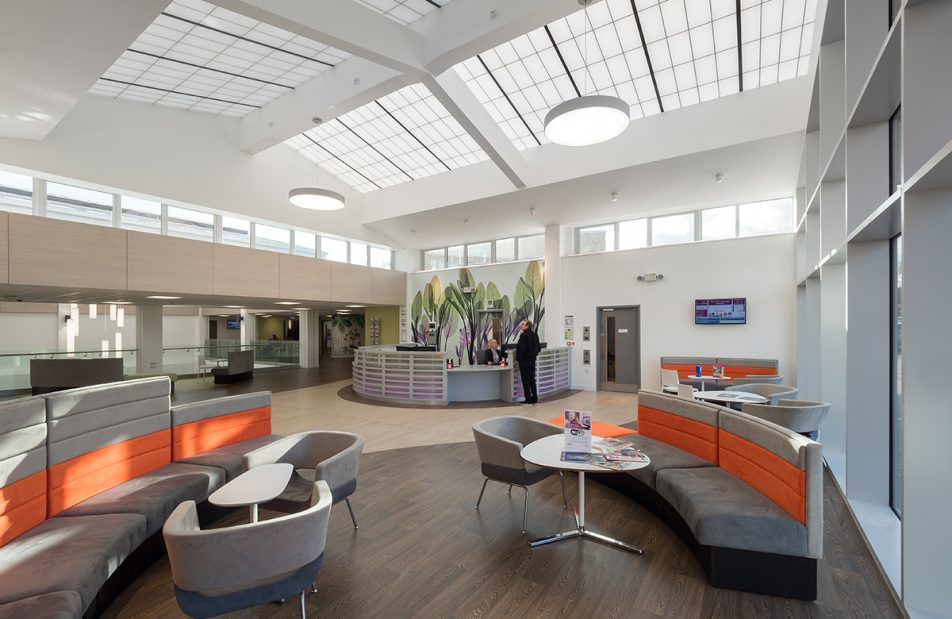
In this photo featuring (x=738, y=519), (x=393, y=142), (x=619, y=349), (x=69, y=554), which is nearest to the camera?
(x=69, y=554)

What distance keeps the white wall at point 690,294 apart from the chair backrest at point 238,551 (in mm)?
9140

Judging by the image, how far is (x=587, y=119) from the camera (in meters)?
4.88

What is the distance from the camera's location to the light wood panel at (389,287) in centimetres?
1333

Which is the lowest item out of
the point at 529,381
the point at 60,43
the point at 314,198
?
the point at 529,381

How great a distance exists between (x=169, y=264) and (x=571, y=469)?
861 cm

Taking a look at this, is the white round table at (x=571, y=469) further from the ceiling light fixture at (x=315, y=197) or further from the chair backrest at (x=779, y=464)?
the ceiling light fixture at (x=315, y=197)

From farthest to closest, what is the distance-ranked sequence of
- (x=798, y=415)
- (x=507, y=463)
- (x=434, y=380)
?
(x=434, y=380) < (x=798, y=415) < (x=507, y=463)

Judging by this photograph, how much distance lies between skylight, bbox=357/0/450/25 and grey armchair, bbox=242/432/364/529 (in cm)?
519

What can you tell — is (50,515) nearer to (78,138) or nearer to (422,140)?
(78,138)

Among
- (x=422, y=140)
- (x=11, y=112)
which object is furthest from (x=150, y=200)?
(x=422, y=140)

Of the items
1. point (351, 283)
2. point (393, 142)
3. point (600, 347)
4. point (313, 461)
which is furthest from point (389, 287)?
point (313, 461)

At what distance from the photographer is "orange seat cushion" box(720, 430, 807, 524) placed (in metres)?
2.60

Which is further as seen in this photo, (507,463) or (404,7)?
(404,7)

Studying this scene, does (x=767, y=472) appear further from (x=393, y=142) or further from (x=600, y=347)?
(x=393, y=142)
